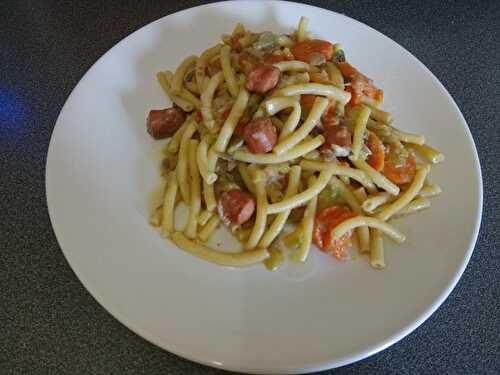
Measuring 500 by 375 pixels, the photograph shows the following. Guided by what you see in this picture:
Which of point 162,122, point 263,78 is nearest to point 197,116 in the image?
point 162,122

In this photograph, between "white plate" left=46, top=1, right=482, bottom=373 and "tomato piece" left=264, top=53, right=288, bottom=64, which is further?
"tomato piece" left=264, top=53, right=288, bottom=64

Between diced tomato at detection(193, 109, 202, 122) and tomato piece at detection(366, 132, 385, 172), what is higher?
tomato piece at detection(366, 132, 385, 172)

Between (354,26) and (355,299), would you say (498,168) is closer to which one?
(354,26)

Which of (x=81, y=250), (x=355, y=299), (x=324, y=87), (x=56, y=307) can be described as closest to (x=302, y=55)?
(x=324, y=87)

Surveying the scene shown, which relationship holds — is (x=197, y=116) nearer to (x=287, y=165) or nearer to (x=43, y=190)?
(x=287, y=165)

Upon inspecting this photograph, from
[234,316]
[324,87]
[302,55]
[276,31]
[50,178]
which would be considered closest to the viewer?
[234,316]

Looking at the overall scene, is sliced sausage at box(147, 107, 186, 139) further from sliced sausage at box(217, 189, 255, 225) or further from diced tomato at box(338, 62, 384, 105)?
diced tomato at box(338, 62, 384, 105)

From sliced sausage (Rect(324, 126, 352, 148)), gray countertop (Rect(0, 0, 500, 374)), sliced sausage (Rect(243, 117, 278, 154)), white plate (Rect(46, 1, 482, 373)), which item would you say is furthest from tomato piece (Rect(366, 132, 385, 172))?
gray countertop (Rect(0, 0, 500, 374))
